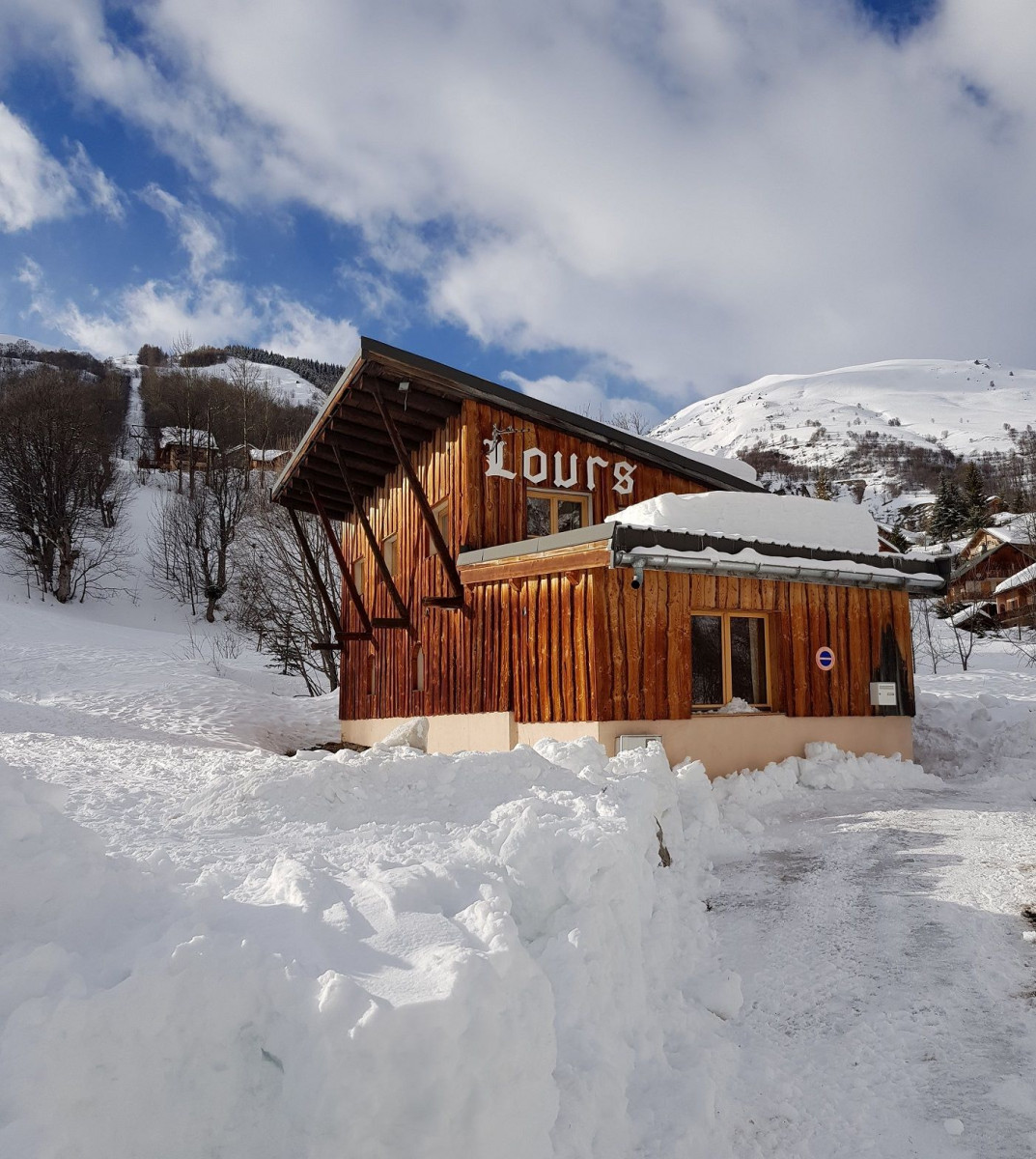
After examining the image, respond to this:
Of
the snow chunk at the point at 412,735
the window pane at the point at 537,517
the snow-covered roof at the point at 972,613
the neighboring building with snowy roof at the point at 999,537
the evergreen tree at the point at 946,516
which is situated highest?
the evergreen tree at the point at 946,516

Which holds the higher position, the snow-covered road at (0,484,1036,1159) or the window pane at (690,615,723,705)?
the window pane at (690,615,723,705)

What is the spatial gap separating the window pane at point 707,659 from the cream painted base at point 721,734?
0.56 meters

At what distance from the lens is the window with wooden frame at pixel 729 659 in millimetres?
10375

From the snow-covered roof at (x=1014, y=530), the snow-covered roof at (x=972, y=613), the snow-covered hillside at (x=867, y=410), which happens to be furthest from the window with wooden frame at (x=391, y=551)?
the snow-covered hillside at (x=867, y=410)

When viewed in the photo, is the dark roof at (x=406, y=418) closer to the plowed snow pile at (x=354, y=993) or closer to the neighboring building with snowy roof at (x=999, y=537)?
the plowed snow pile at (x=354, y=993)

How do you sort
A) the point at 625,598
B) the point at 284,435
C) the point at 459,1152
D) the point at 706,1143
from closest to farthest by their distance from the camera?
1. the point at 459,1152
2. the point at 706,1143
3. the point at 625,598
4. the point at 284,435

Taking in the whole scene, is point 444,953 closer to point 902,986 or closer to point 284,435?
point 902,986

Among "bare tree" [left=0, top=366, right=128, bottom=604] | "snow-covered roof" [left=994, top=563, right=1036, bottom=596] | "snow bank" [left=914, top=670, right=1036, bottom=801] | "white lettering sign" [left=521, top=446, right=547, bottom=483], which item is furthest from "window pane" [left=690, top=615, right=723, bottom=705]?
"snow-covered roof" [left=994, top=563, right=1036, bottom=596]

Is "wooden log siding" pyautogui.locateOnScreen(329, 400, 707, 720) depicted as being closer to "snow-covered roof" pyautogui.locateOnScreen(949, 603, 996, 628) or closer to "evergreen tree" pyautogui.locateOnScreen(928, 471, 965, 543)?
"snow-covered roof" pyautogui.locateOnScreen(949, 603, 996, 628)

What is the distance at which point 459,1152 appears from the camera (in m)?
2.33

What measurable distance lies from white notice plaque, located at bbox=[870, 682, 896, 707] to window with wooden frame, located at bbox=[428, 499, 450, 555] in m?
6.68

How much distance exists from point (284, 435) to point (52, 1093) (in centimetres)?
4544

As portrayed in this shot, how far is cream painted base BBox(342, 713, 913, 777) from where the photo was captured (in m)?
9.43

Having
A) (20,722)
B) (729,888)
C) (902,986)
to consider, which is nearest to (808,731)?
(729,888)
